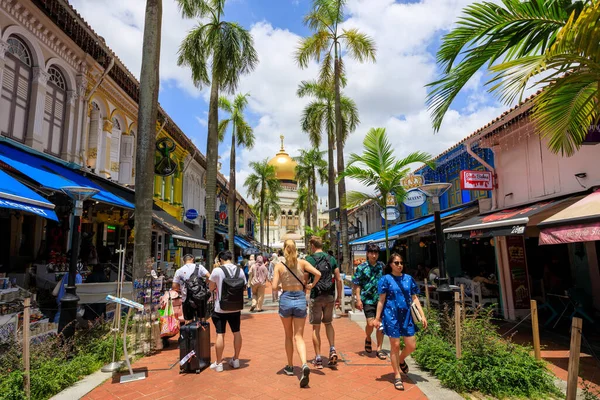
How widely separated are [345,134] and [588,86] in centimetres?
1723

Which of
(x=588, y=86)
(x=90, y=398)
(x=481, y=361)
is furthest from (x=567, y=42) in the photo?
(x=90, y=398)

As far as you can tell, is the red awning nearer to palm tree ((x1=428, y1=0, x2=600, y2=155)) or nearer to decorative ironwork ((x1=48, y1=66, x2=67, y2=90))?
palm tree ((x1=428, y1=0, x2=600, y2=155))

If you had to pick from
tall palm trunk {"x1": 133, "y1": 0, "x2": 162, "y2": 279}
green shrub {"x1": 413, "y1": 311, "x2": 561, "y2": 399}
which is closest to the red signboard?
green shrub {"x1": 413, "y1": 311, "x2": 561, "y2": 399}

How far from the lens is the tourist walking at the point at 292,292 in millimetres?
4930

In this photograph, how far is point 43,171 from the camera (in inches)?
328

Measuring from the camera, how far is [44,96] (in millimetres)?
9555

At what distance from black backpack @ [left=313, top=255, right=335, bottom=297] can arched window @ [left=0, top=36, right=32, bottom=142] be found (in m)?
7.57

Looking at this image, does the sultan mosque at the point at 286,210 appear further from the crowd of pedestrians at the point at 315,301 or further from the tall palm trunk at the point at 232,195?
the crowd of pedestrians at the point at 315,301

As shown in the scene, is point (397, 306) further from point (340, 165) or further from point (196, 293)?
point (340, 165)

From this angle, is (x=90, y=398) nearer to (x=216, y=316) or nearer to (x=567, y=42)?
(x=216, y=316)

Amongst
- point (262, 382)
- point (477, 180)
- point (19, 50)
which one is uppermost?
point (19, 50)

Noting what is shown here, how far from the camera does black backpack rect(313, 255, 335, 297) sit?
5521 millimetres

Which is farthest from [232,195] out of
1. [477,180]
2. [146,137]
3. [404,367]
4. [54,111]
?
[404,367]

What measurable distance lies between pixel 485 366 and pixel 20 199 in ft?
22.4
